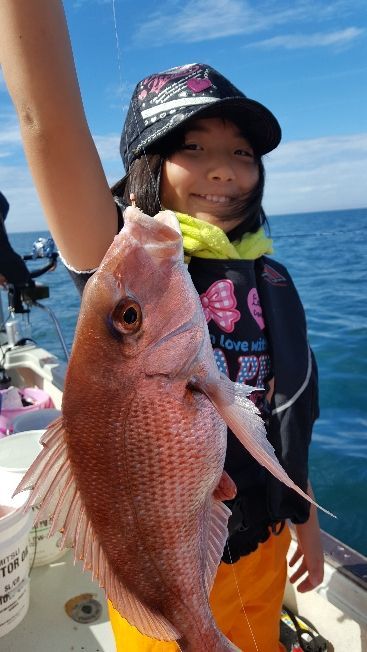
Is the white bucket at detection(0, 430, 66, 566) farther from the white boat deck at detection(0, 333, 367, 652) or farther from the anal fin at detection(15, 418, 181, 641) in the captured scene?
the anal fin at detection(15, 418, 181, 641)

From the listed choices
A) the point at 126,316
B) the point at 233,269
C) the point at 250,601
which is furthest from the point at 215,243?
the point at 250,601

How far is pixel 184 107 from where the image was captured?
5.83 ft

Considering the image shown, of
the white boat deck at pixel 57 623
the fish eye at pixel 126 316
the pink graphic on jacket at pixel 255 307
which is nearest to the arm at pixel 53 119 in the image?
the fish eye at pixel 126 316

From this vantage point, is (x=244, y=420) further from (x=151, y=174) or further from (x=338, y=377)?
(x=338, y=377)

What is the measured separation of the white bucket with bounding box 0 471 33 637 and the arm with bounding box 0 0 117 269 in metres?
1.40

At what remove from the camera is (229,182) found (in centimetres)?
192

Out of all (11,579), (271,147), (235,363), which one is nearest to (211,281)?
(235,363)

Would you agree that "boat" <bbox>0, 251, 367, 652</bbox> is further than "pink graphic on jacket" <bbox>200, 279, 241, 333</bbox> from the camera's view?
Yes

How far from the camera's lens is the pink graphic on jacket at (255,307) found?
2043 mm

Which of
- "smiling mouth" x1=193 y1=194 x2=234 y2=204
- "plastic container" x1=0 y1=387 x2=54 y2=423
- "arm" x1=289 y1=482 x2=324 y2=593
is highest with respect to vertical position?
"smiling mouth" x1=193 y1=194 x2=234 y2=204

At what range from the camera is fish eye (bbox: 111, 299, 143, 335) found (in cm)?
108

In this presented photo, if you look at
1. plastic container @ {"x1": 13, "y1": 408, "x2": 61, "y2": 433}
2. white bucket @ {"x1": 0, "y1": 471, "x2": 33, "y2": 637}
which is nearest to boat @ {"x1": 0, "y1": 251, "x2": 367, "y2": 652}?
white bucket @ {"x1": 0, "y1": 471, "x2": 33, "y2": 637}

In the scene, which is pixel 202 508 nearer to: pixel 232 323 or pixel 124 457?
pixel 124 457

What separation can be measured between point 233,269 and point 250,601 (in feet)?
4.25
